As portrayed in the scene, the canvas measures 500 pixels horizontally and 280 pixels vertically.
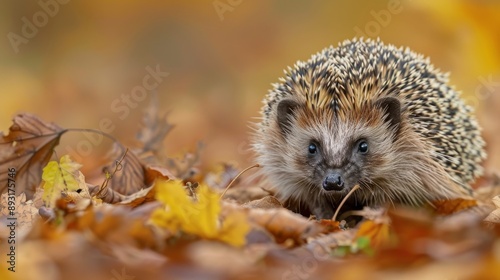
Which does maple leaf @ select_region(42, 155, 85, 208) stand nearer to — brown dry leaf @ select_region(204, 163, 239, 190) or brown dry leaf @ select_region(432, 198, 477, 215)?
brown dry leaf @ select_region(204, 163, 239, 190)

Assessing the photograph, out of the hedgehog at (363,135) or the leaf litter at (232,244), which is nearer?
the leaf litter at (232,244)

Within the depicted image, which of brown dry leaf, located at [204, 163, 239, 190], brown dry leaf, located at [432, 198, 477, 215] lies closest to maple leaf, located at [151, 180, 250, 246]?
brown dry leaf, located at [432, 198, 477, 215]

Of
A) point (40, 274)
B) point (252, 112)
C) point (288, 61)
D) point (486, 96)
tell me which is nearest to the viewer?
point (40, 274)

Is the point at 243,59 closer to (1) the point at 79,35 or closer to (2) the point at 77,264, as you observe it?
(1) the point at 79,35

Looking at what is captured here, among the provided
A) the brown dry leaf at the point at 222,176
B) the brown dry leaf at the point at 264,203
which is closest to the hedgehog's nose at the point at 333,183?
the brown dry leaf at the point at 264,203

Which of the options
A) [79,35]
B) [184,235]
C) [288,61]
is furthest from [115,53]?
[184,235]

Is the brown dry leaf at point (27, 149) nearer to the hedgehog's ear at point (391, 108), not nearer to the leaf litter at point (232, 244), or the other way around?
the leaf litter at point (232, 244)
